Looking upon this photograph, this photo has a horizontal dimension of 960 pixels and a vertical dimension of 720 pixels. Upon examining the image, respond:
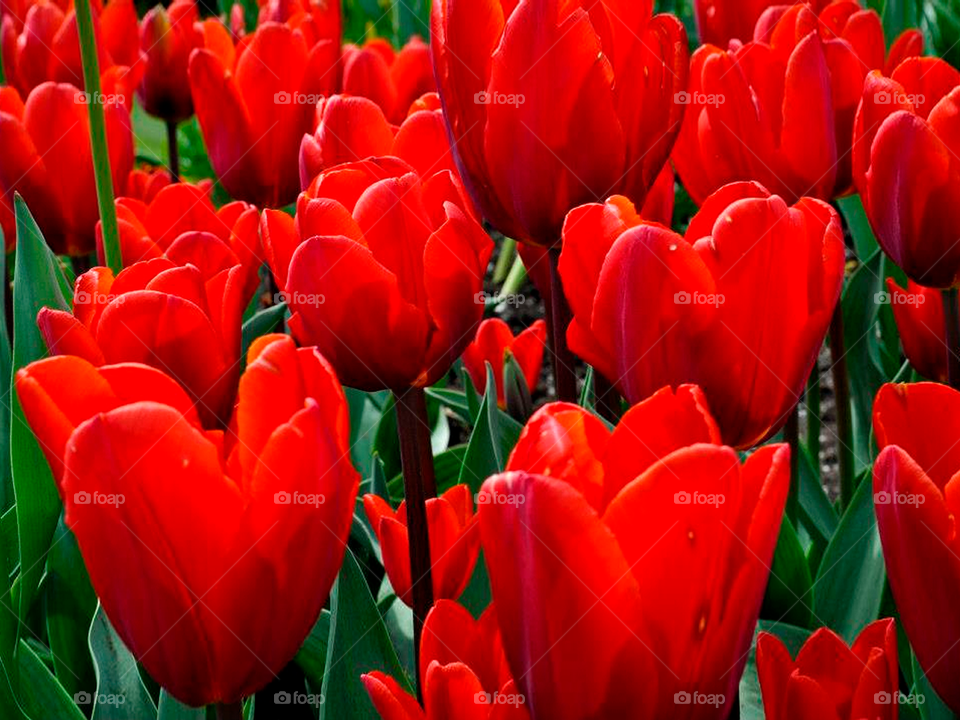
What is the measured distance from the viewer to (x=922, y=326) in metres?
1.33

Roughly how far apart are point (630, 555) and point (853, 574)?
0.60m

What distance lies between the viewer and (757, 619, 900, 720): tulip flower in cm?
73

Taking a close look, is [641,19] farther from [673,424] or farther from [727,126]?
[673,424]

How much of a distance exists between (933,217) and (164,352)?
1.94 ft

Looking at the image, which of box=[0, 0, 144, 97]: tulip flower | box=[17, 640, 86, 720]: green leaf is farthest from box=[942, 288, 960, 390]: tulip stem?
box=[0, 0, 144, 97]: tulip flower

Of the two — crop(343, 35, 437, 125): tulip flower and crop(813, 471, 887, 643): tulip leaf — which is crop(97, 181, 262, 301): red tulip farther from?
crop(813, 471, 887, 643): tulip leaf

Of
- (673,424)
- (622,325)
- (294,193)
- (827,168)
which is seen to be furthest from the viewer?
(294,193)

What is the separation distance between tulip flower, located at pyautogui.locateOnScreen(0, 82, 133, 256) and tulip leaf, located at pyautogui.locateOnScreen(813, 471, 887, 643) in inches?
34.2

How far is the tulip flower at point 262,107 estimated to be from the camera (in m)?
1.55

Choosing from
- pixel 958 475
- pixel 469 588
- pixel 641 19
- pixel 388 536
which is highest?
pixel 641 19

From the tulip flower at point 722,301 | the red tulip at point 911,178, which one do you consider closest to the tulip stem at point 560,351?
the tulip flower at point 722,301

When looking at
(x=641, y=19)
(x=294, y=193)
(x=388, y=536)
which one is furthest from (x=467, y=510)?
(x=294, y=193)

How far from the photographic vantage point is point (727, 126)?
1.21 m

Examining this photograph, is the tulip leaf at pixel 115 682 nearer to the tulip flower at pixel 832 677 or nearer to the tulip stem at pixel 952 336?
the tulip flower at pixel 832 677
